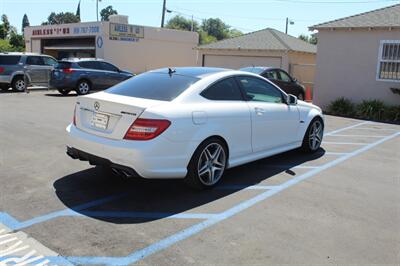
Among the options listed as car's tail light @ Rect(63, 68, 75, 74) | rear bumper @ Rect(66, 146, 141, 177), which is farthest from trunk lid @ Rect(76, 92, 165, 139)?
car's tail light @ Rect(63, 68, 75, 74)

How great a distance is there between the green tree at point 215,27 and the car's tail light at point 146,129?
111m

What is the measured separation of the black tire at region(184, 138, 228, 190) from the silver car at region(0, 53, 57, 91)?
1597 cm

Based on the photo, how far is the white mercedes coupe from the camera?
462cm

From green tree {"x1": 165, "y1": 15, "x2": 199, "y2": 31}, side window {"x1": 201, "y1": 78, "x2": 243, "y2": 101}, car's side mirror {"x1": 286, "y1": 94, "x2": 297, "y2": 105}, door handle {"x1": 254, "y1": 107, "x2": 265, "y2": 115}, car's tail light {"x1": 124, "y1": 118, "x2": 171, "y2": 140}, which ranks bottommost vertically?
car's tail light {"x1": 124, "y1": 118, "x2": 171, "y2": 140}

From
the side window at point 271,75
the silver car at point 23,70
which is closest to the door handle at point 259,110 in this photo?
the side window at point 271,75

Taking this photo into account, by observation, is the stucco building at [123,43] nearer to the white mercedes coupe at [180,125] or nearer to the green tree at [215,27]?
the white mercedes coupe at [180,125]

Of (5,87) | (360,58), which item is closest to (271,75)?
(360,58)

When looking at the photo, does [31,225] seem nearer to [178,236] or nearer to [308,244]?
[178,236]

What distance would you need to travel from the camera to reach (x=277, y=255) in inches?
143

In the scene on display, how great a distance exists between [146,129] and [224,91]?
152cm

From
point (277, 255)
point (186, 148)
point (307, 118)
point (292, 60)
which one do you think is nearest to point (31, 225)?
point (186, 148)

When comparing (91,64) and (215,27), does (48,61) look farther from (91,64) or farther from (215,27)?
(215,27)

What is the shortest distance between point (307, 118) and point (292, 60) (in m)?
15.5

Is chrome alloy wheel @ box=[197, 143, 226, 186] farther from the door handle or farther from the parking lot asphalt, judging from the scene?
the door handle
